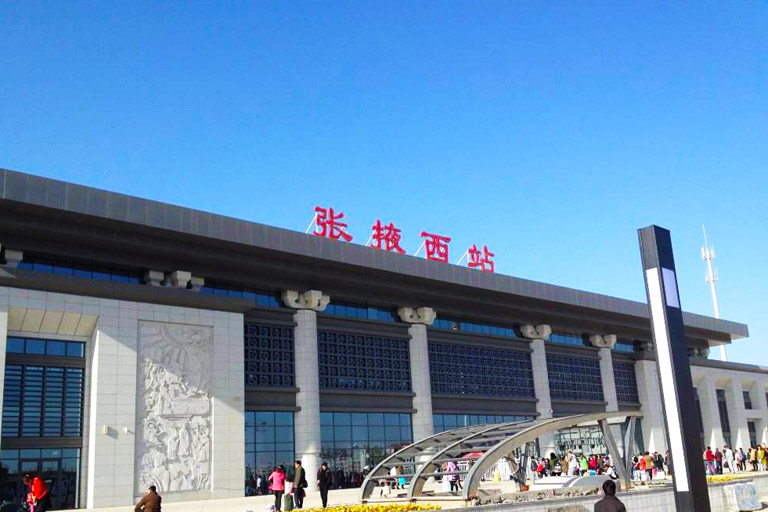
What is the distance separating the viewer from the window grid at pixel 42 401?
26.7m

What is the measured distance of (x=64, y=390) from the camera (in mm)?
27938

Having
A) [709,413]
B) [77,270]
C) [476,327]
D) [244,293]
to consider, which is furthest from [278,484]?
[709,413]

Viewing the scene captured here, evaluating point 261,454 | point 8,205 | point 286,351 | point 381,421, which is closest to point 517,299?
point 381,421

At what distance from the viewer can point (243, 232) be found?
31625 mm

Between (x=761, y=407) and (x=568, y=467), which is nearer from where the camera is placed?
(x=568, y=467)

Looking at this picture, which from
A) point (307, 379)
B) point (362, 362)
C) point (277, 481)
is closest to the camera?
point (277, 481)

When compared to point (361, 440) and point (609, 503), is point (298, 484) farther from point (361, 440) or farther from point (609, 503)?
point (361, 440)

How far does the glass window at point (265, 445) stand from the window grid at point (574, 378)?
19.7 m

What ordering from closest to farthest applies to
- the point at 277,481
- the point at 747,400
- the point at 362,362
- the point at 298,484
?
the point at 277,481, the point at 298,484, the point at 362,362, the point at 747,400

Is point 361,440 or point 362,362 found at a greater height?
point 362,362

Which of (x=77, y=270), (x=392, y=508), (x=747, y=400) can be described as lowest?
(x=392, y=508)

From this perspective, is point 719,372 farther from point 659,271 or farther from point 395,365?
point 659,271

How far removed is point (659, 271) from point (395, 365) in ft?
92.3

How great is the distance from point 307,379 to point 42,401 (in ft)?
37.7
